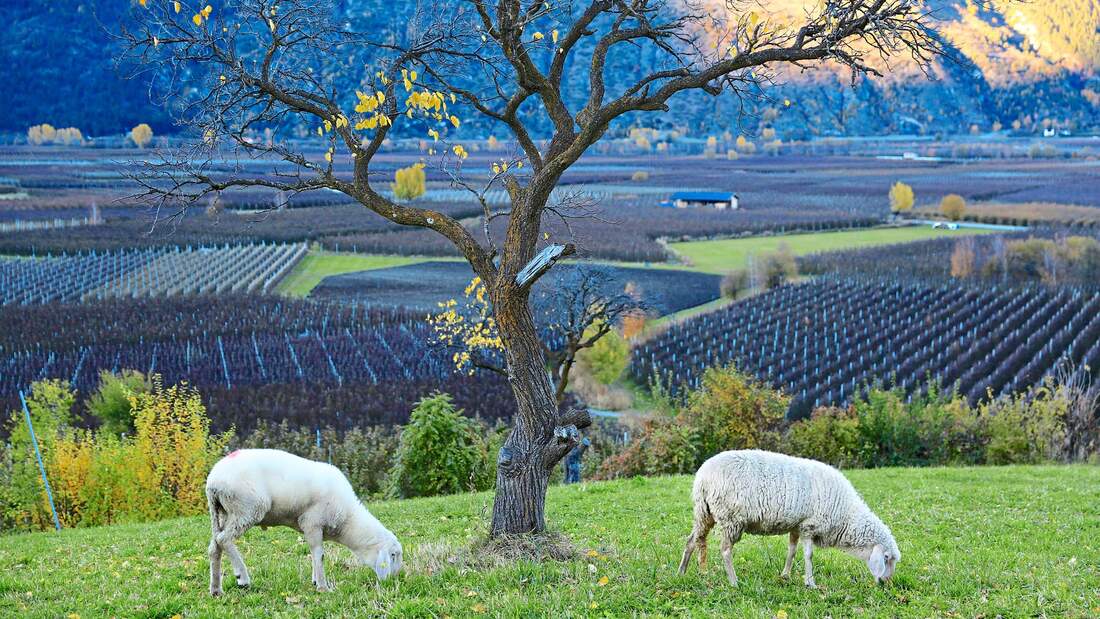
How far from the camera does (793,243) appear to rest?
9281cm

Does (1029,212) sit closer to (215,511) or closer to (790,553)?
(790,553)

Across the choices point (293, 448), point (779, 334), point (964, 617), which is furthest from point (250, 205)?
point (964, 617)

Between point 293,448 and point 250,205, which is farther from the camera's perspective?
point 250,205

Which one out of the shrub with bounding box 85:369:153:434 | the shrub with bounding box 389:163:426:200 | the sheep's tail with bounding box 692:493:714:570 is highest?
the shrub with bounding box 389:163:426:200

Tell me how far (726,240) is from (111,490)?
3243 inches

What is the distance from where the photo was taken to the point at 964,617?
7859 millimetres

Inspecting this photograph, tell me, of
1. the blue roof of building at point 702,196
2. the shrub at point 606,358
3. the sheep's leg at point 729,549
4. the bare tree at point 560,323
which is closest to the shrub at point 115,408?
the bare tree at point 560,323

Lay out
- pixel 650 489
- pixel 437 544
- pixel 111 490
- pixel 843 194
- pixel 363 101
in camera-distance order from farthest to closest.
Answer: pixel 843 194 < pixel 111 490 < pixel 650 489 < pixel 437 544 < pixel 363 101

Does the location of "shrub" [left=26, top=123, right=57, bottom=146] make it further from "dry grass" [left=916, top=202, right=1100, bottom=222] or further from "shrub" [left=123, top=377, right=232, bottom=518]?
"shrub" [left=123, top=377, right=232, bottom=518]

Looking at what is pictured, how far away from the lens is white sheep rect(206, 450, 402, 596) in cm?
888

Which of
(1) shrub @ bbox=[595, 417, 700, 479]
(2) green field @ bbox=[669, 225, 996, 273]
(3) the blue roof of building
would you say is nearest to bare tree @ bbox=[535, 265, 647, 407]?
(1) shrub @ bbox=[595, 417, 700, 479]

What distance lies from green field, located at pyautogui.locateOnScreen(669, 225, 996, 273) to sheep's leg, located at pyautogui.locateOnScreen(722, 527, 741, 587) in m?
66.5

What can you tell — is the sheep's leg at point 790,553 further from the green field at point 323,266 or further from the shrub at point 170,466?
the green field at point 323,266

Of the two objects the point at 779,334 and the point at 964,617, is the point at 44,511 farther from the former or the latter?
the point at 779,334
